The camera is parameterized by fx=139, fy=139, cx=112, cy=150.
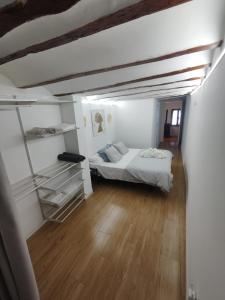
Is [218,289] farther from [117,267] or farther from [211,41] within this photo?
[211,41]

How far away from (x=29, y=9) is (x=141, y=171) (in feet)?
8.93

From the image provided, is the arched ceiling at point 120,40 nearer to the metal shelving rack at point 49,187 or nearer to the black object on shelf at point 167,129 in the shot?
the metal shelving rack at point 49,187

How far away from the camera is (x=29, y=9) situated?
59 centimetres

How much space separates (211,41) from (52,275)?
267cm

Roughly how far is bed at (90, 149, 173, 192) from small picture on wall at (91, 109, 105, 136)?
0.97 meters

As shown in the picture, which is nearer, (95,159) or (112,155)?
(95,159)

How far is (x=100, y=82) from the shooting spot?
72.9 inches

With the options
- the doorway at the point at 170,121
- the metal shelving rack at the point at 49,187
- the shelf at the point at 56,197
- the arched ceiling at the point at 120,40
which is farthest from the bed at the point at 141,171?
the doorway at the point at 170,121

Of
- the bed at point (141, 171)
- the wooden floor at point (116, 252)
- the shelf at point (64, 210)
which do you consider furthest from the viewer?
the bed at point (141, 171)

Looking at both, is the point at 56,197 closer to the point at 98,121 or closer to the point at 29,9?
the point at 29,9

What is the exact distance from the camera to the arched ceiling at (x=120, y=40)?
2.31 ft

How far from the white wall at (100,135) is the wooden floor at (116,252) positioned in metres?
1.44

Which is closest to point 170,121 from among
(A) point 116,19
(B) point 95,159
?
(B) point 95,159

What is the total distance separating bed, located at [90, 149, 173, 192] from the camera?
109 inches
